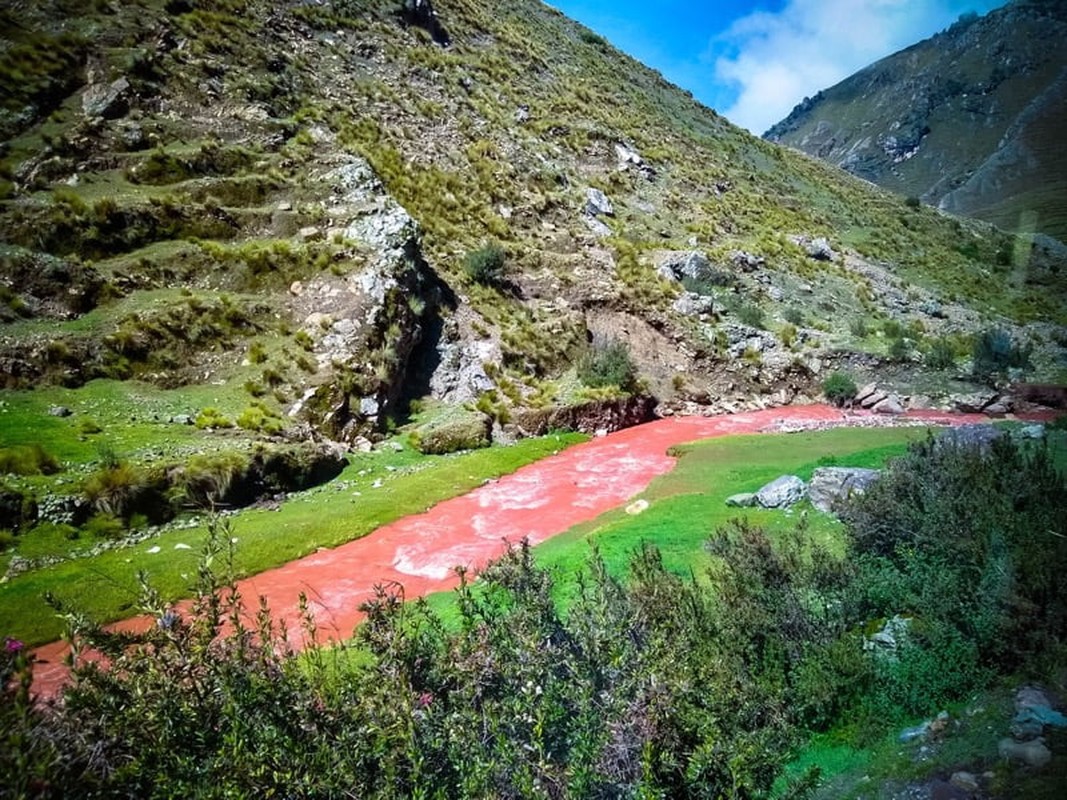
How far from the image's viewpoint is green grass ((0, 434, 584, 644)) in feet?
39.6

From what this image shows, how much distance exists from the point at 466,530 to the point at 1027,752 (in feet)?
44.3

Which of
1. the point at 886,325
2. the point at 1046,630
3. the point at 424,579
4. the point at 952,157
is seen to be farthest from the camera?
the point at 952,157

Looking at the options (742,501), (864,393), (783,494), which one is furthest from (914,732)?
→ (864,393)

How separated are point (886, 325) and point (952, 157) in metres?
140

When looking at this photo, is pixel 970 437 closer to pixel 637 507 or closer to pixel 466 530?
pixel 637 507

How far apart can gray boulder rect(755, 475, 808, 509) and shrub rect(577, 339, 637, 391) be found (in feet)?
55.3

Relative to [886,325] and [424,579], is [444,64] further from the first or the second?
A: [424,579]

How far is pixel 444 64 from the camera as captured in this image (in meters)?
53.2

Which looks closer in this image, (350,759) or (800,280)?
(350,759)

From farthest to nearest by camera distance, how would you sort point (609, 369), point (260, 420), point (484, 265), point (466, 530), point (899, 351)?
point (484, 265) < point (899, 351) < point (609, 369) < point (260, 420) < point (466, 530)

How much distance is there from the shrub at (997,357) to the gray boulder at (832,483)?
992 inches

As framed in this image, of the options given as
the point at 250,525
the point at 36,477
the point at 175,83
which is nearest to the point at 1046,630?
the point at 250,525

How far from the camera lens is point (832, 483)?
13617mm

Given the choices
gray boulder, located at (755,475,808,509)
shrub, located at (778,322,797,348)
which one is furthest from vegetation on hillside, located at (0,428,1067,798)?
shrub, located at (778,322,797,348)
